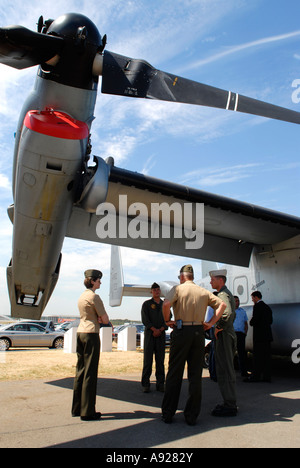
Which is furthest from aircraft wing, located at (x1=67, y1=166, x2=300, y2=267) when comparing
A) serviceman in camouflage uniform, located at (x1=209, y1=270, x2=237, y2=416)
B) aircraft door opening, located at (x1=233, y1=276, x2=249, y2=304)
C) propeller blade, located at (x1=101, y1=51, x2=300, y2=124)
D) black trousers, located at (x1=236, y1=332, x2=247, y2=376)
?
serviceman in camouflage uniform, located at (x1=209, y1=270, x2=237, y2=416)

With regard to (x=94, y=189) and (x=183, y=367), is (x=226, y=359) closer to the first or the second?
(x=183, y=367)

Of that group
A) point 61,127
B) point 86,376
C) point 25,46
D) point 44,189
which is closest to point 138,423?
point 86,376

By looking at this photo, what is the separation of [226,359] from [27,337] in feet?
50.5

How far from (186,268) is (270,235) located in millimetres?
3930

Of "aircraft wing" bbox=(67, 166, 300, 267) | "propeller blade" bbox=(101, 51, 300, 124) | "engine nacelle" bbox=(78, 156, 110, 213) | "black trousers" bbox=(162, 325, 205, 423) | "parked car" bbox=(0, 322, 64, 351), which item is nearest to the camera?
"black trousers" bbox=(162, 325, 205, 423)

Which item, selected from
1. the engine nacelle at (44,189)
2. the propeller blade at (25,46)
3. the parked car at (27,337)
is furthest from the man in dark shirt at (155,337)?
the parked car at (27,337)

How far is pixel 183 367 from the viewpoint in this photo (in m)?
3.87

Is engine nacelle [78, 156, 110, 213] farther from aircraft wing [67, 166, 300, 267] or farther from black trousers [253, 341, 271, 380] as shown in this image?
black trousers [253, 341, 271, 380]

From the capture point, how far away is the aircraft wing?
5.94m

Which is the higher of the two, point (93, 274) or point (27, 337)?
point (93, 274)

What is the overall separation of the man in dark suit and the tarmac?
745 millimetres

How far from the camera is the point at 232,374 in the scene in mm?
4203
